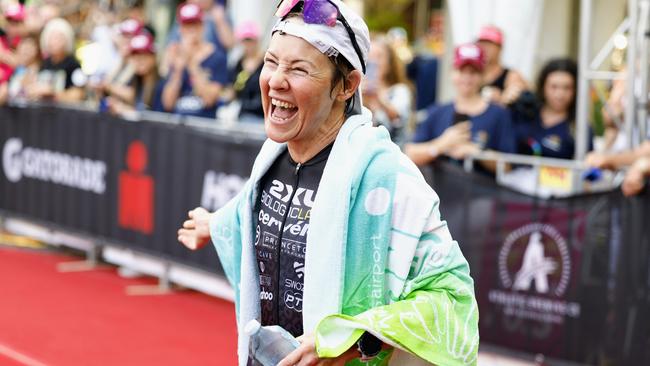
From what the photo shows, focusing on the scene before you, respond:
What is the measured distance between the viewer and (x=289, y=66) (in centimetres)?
309

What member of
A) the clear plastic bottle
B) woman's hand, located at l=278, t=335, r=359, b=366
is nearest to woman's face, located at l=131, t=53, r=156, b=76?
the clear plastic bottle

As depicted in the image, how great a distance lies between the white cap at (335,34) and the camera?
10.1 feet

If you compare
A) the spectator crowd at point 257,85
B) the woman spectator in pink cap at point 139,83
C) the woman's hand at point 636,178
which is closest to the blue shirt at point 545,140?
the spectator crowd at point 257,85

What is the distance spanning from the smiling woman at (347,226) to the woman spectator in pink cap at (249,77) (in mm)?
5094

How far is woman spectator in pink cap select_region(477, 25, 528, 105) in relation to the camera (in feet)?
26.9

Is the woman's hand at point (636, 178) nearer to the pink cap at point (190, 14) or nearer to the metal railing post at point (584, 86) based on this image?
the metal railing post at point (584, 86)

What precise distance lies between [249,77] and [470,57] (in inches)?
92.7

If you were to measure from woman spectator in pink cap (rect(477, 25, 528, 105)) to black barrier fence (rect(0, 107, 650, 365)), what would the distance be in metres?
1.17

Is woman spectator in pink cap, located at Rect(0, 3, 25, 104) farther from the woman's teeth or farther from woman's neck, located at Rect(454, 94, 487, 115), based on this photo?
the woman's teeth

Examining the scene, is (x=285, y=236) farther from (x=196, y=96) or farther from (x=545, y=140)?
(x=196, y=96)

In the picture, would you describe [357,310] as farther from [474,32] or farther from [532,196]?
[474,32]

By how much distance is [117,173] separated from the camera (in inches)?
390

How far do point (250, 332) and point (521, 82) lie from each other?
18.2 feet

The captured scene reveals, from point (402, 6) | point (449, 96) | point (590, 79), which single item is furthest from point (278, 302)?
point (402, 6)
